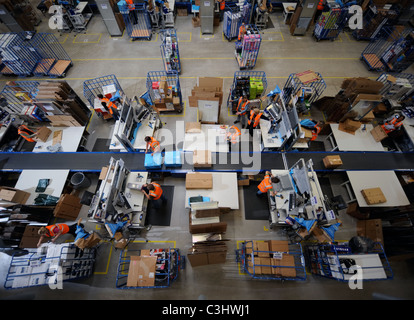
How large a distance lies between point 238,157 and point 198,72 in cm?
643

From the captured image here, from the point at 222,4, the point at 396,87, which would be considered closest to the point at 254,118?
the point at 396,87

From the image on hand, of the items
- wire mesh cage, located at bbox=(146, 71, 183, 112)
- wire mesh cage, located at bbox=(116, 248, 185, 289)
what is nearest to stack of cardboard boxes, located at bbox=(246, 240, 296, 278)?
wire mesh cage, located at bbox=(116, 248, 185, 289)

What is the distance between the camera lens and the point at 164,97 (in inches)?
363

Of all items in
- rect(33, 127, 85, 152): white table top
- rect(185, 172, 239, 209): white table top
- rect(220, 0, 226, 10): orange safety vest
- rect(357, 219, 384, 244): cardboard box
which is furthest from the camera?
rect(220, 0, 226, 10): orange safety vest

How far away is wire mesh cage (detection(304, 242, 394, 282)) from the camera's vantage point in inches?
223

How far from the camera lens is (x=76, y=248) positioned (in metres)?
6.24

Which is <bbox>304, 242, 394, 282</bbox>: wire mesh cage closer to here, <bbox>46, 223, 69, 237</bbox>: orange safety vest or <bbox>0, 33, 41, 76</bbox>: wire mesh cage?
<bbox>46, 223, 69, 237</bbox>: orange safety vest

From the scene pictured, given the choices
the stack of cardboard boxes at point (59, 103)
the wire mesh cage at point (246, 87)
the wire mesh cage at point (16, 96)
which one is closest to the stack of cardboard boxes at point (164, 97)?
the wire mesh cage at point (246, 87)

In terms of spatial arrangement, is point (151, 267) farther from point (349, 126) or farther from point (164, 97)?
point (349, 126)

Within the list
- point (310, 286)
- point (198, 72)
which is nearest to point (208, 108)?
point (198, 72)

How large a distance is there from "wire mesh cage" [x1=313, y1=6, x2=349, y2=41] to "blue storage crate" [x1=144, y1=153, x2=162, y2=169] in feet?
42.3
